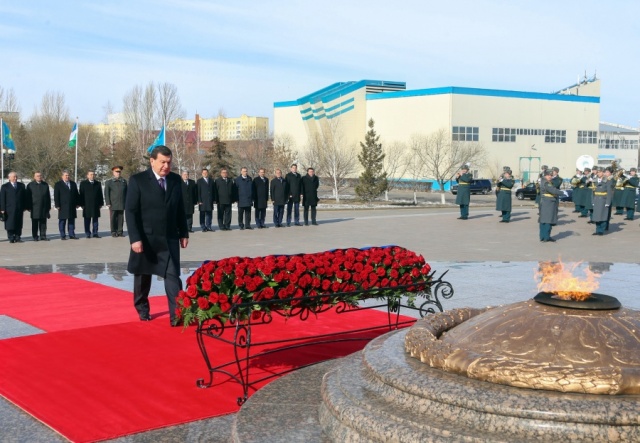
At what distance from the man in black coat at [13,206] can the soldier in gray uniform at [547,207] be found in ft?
37.8

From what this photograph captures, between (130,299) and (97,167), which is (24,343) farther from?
(97,167)

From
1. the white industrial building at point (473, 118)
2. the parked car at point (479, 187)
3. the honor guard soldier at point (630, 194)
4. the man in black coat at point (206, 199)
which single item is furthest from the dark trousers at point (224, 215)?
the white industrial building at point (473, 118)

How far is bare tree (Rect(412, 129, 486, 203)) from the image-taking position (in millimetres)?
51500

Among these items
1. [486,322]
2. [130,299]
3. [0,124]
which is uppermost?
[0,124]

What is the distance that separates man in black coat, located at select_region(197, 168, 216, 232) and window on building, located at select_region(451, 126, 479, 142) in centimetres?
4214

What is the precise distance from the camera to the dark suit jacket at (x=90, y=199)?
17.4 meters

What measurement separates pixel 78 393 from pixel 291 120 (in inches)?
2653

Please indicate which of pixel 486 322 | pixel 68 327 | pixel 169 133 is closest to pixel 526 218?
pixel 68 327

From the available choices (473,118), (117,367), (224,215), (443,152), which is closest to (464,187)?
(224,215)

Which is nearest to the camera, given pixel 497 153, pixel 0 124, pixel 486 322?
pixel 486 322

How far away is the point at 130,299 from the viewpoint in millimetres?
8664

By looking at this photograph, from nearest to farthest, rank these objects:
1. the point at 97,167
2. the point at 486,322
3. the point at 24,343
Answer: the point at 486,322, the point at 24,343, the point at 97,167

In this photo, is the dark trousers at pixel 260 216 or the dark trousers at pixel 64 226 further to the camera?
the dark trousers at pixel 260 216

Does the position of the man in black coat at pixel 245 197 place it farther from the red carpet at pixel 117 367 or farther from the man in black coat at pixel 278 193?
the red carpet at pixel 117 367
